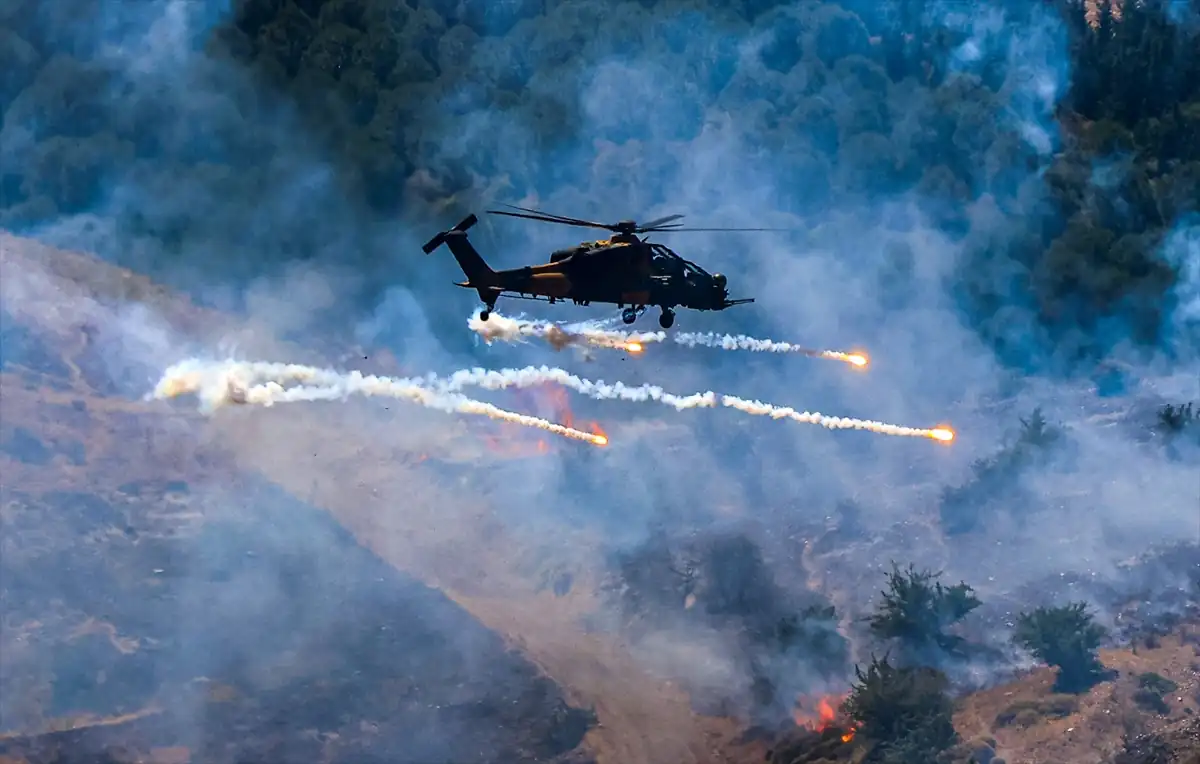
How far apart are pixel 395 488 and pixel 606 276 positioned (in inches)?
791

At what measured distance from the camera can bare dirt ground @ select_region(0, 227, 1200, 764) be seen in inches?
2110

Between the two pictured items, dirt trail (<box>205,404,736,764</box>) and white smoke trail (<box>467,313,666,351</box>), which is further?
white smoke trail (<box>467,313,666,351</box>)

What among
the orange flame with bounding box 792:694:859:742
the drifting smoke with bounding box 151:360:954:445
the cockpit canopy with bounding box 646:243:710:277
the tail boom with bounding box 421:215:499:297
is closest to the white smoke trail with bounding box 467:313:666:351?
the drifting smoke with bounding box 151:360:954:445

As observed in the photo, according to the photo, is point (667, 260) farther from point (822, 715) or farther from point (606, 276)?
point (822, 715)

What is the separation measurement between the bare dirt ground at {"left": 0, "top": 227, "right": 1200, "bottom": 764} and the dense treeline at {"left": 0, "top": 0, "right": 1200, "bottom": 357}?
560cm

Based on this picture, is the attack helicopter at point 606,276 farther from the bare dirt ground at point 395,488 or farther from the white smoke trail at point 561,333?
the bare dirt ground at point 395,488

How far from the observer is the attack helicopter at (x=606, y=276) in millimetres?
45406

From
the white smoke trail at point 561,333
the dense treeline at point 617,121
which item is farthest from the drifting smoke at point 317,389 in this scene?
the dense treeline at point 617,121

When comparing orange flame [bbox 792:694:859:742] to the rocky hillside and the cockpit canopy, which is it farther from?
the cockpit canopy

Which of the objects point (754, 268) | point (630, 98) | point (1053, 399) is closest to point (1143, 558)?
point (1053, 399)

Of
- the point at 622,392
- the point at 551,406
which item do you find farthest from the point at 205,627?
the point at 551,406

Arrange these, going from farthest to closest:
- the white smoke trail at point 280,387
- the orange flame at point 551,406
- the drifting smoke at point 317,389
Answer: the orange flame at point 551,406 → the drifting smoke at point 317,389 → the white smoke trail at point 280,387

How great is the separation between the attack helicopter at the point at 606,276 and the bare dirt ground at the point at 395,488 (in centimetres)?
1587

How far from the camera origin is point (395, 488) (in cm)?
6219
